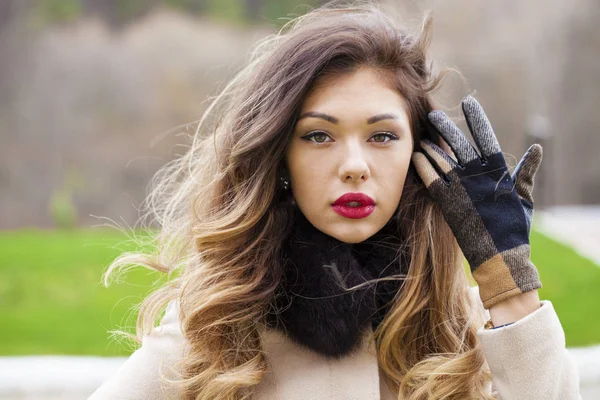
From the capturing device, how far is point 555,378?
1641mm

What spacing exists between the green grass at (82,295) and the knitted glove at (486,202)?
7.85ft

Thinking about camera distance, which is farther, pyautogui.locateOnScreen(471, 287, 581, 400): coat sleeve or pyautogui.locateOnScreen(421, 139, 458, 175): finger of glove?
pyautogui.locateOnScreen(421, 139, 458, 175): finger of glove

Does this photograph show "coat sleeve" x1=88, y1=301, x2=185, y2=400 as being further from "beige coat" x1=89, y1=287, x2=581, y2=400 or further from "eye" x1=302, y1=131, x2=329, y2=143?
"eye" x1=302, y1=131, x2=329, y2=143

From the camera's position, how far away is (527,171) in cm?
176

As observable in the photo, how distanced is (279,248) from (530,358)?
0.65m

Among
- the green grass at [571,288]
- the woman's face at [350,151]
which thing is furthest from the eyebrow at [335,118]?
the green grass at [571,288]

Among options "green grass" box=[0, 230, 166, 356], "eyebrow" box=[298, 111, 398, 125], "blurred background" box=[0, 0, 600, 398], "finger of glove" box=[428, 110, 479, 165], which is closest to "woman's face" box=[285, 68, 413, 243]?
"eyebrow" box=[298, 111, 398, 125]

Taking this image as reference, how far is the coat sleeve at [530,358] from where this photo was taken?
1.63 m

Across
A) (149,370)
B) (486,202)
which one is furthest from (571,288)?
(149,370)

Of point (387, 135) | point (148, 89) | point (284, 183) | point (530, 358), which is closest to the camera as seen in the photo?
point (530, 358)

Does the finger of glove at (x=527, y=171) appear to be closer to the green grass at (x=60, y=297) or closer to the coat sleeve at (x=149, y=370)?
the coat sleeve at (x=149, y=370)

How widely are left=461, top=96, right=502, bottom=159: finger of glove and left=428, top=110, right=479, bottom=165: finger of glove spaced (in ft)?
0.08

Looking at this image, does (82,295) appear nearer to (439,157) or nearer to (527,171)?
(439,157)

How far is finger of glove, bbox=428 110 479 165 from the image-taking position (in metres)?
1.74
